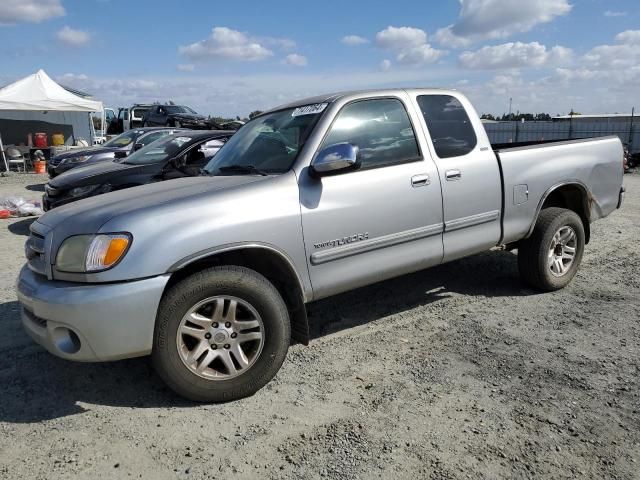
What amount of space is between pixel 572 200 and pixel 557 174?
586mm

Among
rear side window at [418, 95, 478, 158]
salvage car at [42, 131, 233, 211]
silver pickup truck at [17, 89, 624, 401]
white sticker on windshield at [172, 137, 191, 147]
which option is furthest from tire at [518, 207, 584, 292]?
white sticker on windshield at [172, 137, 191, 147]

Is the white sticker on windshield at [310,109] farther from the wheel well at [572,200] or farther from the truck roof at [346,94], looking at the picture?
the wheel well at [572,200]

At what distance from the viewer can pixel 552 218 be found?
15.9 ft

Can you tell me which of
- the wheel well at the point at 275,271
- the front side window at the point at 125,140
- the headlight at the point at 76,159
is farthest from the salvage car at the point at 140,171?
the front side window at the point at 125,140

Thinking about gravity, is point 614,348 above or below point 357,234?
below

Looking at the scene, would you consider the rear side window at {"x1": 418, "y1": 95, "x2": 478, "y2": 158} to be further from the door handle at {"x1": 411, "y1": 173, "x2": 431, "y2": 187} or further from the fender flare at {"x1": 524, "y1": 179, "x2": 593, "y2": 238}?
the fender flare at {"x1": 524, "y1": 179, "x2": 593, "y2": 238}

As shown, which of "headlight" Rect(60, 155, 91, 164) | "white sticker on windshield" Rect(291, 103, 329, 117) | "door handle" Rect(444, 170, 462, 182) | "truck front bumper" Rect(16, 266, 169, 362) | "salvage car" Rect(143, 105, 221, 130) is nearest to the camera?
"truck front bumper" Rect(16, 266, 169, 362)

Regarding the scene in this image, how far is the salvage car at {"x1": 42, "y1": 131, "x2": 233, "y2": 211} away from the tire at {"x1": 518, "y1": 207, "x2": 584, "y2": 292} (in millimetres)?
4433

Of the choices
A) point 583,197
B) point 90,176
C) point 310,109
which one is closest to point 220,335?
point 310,109

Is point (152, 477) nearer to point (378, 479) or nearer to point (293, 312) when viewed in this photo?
point (378, 479)

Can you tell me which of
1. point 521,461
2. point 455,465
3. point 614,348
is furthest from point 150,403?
point 614,348

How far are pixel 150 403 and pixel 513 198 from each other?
3.28 meters

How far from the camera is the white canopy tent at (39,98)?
58.4 ft

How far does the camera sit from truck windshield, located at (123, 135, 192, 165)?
8.02 m
